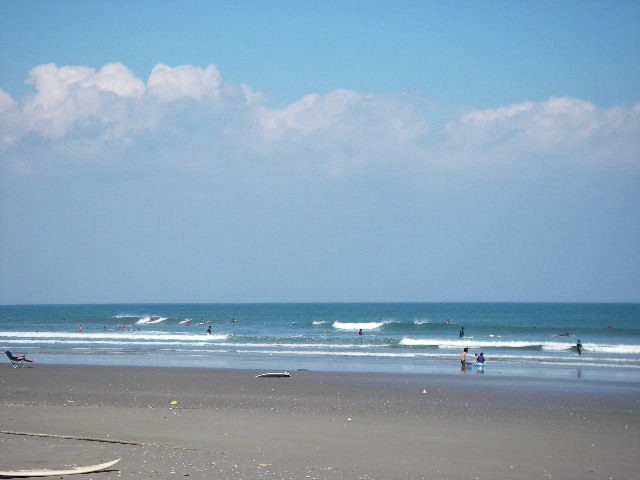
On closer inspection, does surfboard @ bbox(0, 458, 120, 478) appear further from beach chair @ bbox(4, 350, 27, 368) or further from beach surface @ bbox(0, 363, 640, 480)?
beach chair @ bbox(4, 350, 27, 368)

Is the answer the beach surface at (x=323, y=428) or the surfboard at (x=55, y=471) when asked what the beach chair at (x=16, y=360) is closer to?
the beach surface at (x=323, y=428)

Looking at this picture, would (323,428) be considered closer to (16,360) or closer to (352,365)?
(352,365)

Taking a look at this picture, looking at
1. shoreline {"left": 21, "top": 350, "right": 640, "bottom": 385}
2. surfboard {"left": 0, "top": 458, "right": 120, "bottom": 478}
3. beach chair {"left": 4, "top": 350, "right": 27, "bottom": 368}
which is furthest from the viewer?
beach chair {"left": 4, "top": 350, "right": 27, "bottom": 368}

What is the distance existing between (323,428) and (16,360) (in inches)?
783

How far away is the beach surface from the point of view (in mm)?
9891

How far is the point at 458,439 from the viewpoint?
41.1ft

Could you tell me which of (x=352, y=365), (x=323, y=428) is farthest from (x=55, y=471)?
(x=352, y=365)

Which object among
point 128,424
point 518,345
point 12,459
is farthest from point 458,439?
point 518,345

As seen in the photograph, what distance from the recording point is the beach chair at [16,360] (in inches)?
1133

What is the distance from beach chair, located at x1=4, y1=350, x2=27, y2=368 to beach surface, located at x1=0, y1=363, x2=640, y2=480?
18.4 feet

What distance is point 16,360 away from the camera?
29016 millimetres

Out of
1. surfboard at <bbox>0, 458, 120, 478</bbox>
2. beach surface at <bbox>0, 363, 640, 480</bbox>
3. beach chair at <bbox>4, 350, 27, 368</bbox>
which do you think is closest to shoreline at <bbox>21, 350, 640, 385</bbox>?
beach chair at <bbox>4, 350, 27, 368</bbox>

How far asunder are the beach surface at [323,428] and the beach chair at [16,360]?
560 centimetres

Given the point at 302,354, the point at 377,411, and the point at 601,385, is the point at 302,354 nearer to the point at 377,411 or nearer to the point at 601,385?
the point at 601,385
